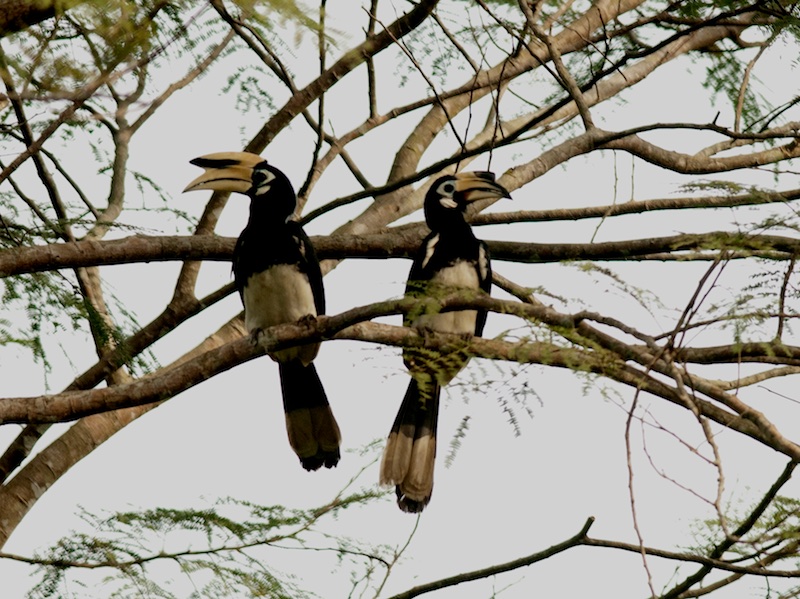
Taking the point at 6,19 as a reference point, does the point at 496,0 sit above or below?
above

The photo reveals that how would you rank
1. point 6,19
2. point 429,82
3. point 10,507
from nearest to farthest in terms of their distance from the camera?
point 6,19 → point 429,82 → point 10,507

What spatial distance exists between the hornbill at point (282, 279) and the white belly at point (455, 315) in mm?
566

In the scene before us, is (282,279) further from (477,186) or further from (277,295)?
(477,186)

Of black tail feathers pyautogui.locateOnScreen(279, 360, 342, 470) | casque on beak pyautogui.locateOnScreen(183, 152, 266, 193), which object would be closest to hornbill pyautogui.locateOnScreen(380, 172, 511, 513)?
black tail feathers pyautogui.locateOnScreen(279, 360, 342, 470)

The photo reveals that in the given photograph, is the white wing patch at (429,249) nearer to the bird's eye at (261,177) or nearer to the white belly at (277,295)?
the white belly at (277,295)

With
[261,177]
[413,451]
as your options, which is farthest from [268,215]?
[413,451]

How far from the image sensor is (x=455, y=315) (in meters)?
6.22

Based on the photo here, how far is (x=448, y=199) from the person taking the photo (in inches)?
253

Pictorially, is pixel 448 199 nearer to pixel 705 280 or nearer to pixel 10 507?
pixel 10 507

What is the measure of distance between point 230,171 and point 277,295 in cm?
81

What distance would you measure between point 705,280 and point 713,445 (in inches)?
19.4

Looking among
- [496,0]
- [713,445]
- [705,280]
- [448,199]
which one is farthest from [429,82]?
[713,445]

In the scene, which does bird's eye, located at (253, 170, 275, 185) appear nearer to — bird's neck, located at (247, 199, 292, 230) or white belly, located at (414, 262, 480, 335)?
bird's neck, located at (247, 199, 292, 230)

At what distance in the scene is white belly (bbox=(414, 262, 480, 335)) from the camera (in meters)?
5.93
